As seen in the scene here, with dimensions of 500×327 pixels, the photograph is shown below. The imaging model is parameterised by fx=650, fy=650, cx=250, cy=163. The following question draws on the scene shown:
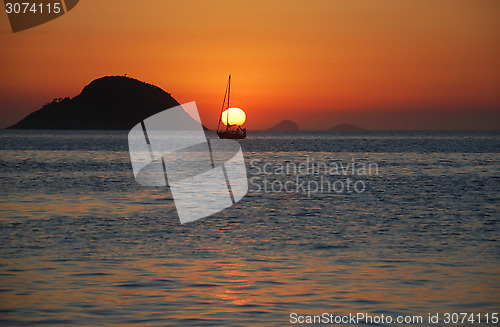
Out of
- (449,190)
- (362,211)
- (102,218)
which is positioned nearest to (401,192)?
(449,190)

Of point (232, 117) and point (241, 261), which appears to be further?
point (232, 117)

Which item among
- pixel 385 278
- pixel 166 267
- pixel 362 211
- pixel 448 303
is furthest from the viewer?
pixel 362 211

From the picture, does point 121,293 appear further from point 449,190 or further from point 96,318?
point 449,190

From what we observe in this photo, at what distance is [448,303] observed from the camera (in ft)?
47.5

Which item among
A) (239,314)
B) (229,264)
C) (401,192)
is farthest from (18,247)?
(401,192)

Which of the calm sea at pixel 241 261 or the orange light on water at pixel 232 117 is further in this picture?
the orange light on water at pixel 232 117

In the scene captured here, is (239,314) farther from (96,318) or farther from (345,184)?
(345,184)

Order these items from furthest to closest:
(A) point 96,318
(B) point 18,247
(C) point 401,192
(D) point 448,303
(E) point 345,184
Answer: (E) point 345,184
(C) point 401,192
(B) point 18,247
(D) point 448,303
(A) point 96,318

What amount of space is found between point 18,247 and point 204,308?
9.58 meters

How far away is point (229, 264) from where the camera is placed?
1828cm

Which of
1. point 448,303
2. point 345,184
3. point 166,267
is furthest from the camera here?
point 345,184

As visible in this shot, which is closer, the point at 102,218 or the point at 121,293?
the point at 121,293

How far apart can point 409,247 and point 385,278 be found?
5236 millimetres

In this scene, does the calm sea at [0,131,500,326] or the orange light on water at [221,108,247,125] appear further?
the orange light on water at [221,108,247,125]
